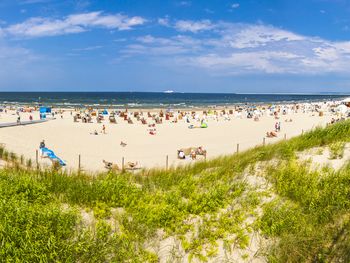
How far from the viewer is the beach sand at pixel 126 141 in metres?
17.2

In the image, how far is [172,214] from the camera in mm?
5652

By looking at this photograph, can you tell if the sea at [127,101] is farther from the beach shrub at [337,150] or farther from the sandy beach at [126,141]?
the beach shrub at [337,150]

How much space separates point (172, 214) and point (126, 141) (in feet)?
58.7

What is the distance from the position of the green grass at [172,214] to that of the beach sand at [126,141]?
7.71 metres

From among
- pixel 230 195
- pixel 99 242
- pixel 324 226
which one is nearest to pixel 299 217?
pixel 324 226

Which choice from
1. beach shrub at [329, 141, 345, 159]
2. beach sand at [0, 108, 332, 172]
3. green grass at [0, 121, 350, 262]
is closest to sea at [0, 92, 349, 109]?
beach sand at [0, 108, 332, 172]

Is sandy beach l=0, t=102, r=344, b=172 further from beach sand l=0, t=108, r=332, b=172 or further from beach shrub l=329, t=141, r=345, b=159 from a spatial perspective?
beach shrub l=329, t=141, r=345, b=159

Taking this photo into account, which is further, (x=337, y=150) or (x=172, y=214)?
(x=337, y=150)

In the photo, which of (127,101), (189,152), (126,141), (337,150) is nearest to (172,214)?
(337,150)

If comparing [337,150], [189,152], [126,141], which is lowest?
[126,141]

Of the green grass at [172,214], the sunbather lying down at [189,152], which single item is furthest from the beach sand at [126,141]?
the green grass at [172,214]

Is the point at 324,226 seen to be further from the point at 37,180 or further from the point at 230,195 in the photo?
the point at 37,180

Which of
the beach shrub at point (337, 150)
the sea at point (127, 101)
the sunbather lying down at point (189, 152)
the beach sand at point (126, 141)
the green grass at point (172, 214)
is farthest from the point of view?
the sea at point (127, 101)

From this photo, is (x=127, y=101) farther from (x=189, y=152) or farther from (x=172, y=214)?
(x=172, y=214)
